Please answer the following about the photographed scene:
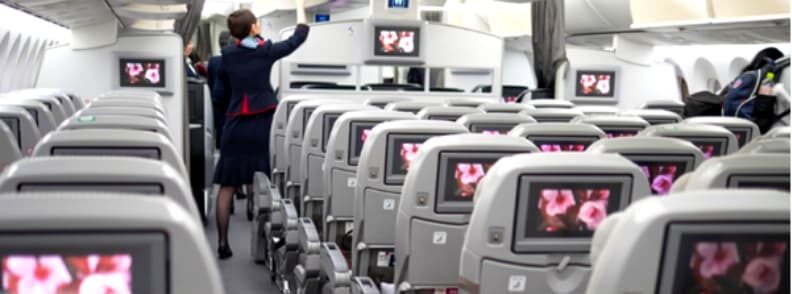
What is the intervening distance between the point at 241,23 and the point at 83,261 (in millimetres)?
4956

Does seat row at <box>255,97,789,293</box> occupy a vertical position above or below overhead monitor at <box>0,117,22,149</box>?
below

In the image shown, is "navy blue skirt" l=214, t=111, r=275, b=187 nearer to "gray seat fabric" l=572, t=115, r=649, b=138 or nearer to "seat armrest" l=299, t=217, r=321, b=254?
"seat armrest" l=299, t=217, r=321, b=254

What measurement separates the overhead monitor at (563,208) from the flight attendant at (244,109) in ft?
12.5

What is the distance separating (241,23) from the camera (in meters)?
6.09

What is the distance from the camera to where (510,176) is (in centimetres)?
243

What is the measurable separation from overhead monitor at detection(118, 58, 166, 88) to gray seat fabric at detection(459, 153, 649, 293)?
6039 millimetres

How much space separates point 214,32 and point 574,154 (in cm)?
2331

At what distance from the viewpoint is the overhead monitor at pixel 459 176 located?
10.1 feet

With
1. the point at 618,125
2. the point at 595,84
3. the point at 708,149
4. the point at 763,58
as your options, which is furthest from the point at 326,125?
the point at 595,84

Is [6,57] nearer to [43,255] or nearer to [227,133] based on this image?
[227,133]

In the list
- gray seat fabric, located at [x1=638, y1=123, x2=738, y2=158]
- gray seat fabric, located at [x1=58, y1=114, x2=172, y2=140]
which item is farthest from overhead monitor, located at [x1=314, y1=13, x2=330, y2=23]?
gray seat fabric, located at [x1=58, y1=114, x2=172, y2=140]

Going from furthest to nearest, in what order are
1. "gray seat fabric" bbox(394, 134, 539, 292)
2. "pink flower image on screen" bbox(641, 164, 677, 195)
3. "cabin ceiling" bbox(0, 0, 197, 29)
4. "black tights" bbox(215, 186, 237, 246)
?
"black tights" bbox(215, 186, 237, 246)
"cabin ceiling" bbox(0, 0, 197, 29)
"pink flower image on screen" bbox(641, 164, 677, 195)
"gray seat fabric" bbox(394, 134, 539, 292)

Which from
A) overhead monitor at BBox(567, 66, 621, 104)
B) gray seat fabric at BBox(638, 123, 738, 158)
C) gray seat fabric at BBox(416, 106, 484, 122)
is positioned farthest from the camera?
overhead monitor at BBox(567, 66, 621, 104)

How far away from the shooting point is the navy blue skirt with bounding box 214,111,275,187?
240 inches
